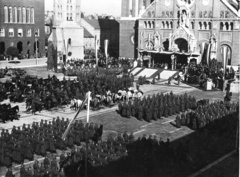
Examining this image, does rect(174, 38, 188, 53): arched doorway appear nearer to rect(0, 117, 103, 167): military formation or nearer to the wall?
the wall

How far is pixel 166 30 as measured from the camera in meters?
53.8

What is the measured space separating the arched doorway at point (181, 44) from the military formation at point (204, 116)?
2652 centimetres

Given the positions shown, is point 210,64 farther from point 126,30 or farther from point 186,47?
point 126,30

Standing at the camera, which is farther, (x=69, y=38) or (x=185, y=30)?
(x=69, y=38)

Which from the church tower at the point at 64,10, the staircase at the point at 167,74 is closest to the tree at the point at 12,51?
the church tower at the point at 64,10

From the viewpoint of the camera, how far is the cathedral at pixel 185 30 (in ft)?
158

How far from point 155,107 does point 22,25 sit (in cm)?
4671

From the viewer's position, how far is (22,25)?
218 feet

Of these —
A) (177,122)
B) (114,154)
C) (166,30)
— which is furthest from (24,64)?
(114,154)

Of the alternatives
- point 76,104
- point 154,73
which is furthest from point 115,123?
point 154,73

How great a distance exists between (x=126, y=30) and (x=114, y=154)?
4568 centimetres

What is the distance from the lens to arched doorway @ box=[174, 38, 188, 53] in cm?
5115

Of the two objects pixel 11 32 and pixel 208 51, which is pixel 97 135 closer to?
pixel 208 51

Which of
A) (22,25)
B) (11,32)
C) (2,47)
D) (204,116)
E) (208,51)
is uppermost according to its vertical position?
(22,25)
